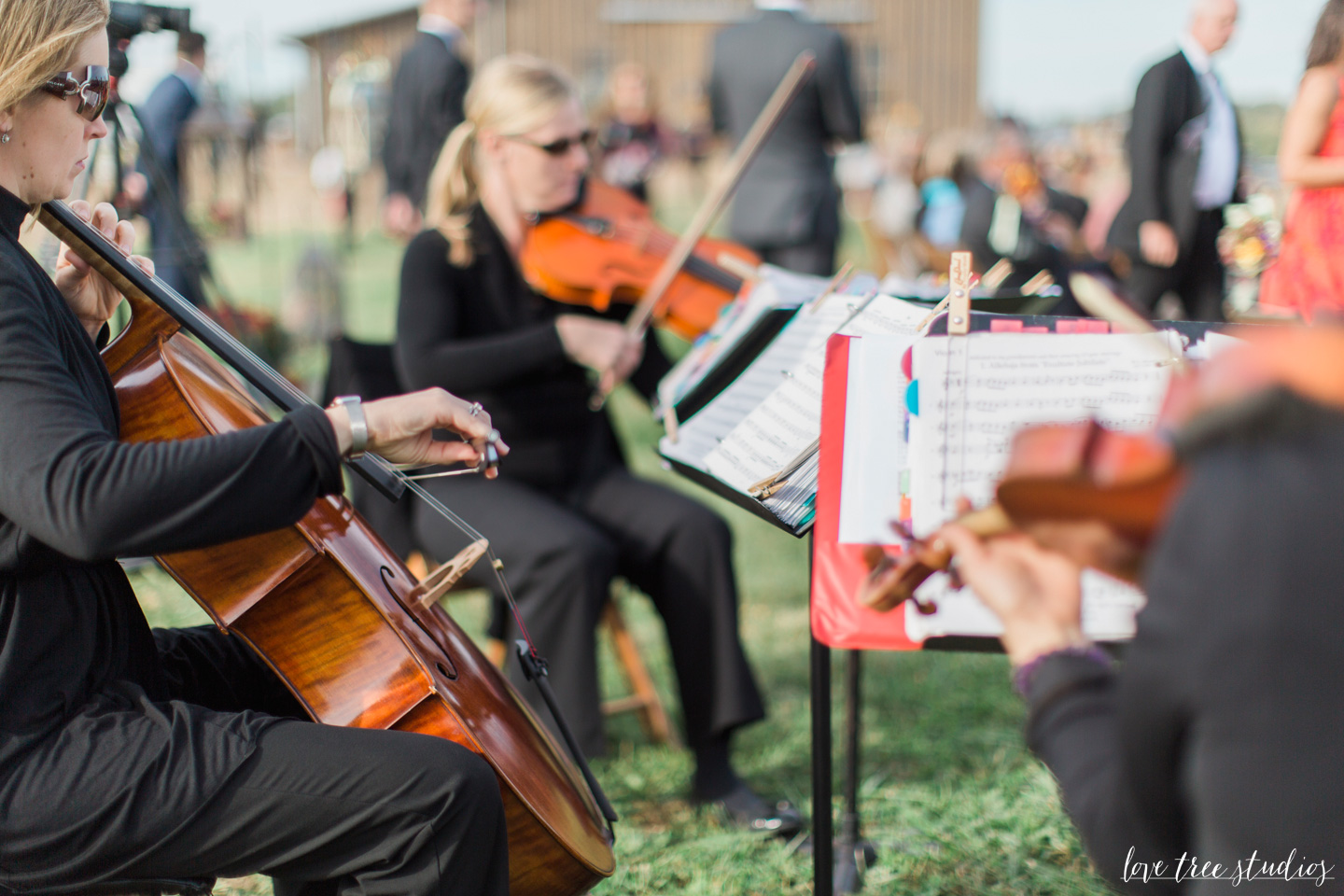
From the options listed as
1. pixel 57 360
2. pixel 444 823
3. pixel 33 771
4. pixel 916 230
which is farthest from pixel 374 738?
pixel 916 230

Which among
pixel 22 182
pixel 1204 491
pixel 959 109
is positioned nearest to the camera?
pixel 1204 491

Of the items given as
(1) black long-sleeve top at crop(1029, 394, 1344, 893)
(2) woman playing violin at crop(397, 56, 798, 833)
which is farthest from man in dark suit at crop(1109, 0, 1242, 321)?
(1) black long-sleeve top at crop(1029, 394, 1344, 893)

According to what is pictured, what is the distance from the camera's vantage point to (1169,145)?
403cm

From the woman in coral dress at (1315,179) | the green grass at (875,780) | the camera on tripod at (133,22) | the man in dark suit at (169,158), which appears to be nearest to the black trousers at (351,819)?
the green grass at (875,780)

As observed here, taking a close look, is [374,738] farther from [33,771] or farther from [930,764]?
[930,764]

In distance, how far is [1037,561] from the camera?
95 centimetres

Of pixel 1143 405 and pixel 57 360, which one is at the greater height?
pixel 57 360

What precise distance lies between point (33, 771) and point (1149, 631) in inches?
43.0

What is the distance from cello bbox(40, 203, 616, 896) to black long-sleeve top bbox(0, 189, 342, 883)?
92 millimetres

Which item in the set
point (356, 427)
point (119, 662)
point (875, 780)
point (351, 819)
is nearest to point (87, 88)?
point (356, 427)

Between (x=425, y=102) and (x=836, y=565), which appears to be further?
(x=425, y=102)

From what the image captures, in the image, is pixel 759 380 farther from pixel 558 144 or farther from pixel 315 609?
pixel 558 144

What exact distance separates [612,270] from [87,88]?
1.56 meters

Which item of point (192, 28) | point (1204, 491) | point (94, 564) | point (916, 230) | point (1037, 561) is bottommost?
point (916, 230)
